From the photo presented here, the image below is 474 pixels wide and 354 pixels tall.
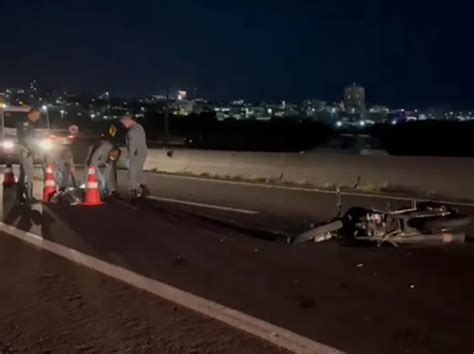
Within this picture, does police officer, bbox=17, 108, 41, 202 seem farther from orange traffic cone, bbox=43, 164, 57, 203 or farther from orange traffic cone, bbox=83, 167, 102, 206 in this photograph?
orange traffic cone, bbox=83, 167, 102, 206

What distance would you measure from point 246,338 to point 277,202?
9155 mm

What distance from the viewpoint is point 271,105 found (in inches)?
6826

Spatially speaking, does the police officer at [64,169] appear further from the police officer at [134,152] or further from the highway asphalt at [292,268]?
the highway asphalt at [292,268]

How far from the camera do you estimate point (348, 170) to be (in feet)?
61.8

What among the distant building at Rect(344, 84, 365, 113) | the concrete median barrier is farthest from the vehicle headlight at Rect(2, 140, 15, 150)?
the distant building at Rect(344, 84, 365, 113)

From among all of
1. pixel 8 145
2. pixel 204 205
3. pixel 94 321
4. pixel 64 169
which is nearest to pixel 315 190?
pixel 204 205

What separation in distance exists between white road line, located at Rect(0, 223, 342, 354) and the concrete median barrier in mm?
9793

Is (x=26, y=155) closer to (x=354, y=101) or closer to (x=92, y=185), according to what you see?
(x=92, y=185)

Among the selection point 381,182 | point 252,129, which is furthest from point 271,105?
point 381,182

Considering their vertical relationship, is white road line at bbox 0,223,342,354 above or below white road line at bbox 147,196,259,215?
above

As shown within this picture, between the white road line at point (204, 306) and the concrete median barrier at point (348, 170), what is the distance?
979 cm

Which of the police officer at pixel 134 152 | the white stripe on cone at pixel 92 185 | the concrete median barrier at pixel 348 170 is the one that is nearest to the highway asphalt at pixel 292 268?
the white stripe on cone at pixel 92 185

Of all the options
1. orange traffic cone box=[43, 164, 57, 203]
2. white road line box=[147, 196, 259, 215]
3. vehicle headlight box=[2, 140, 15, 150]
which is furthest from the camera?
vehicle headlight box=[2, 140, 15, 150]

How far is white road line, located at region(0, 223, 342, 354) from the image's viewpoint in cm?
571
